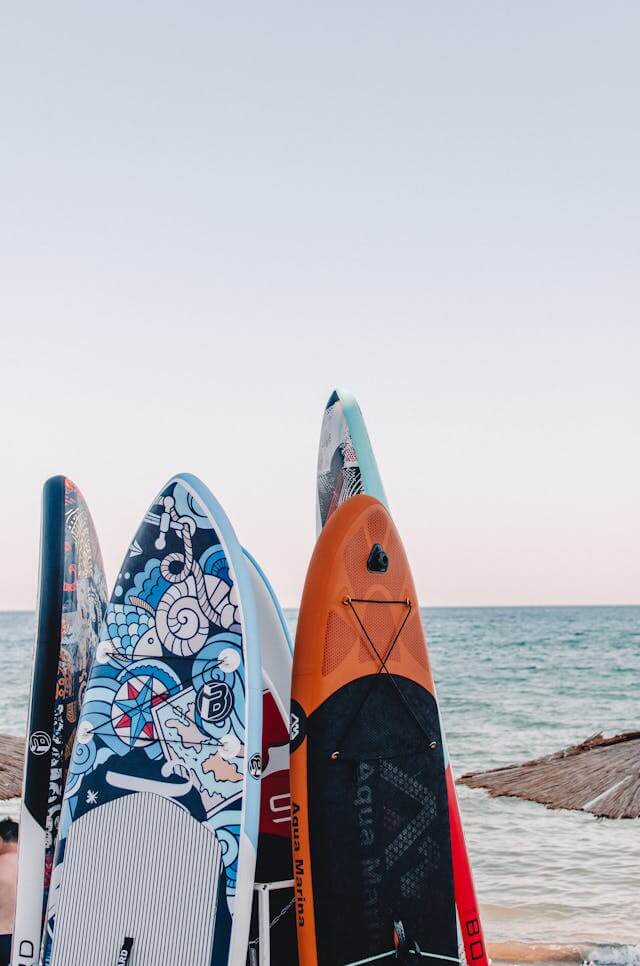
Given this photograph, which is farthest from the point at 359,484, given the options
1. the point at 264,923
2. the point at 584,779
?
the point at 584,779

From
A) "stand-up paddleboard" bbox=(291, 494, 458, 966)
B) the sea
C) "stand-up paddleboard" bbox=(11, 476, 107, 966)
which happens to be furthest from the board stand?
the sea

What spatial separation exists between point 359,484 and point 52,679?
1.52m

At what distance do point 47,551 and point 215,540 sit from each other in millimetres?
822

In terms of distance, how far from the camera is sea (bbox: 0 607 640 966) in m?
5.35

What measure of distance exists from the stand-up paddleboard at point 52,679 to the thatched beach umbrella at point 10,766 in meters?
2.22

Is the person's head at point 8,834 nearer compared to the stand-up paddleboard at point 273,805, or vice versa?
the stand-up paddleboard at point 273,805

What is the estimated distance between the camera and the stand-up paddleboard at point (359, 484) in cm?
356

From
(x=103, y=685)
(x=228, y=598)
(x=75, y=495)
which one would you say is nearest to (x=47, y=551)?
(x=75, y=495)

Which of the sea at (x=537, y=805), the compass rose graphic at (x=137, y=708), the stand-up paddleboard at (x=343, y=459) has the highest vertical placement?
the stand-up paddleboard at (x=343, y=459)

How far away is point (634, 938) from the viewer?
5027 millimetres

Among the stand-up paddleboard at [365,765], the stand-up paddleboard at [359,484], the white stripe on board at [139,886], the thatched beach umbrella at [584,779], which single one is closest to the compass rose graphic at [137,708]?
the white stripe on board at [139,886]

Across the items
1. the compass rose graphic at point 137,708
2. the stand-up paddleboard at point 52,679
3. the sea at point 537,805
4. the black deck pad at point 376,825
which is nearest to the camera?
the black deck pad at point 376,825

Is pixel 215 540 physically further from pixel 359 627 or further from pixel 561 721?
pixel 561 721

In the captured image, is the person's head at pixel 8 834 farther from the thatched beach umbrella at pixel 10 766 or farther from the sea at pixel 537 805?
the thatched beach umbrella at pixel 10 766
